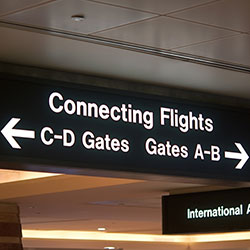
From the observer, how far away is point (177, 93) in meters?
5.18

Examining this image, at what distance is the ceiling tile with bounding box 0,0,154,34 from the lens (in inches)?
149

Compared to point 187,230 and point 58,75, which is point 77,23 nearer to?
point 58,75

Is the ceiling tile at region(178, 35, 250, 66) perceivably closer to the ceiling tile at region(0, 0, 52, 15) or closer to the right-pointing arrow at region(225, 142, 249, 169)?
the right-pointing arrow at region(225, 142, 249, 169)

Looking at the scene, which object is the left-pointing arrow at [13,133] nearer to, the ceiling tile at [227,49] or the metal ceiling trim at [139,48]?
the metal ceiling trim at [139,48]

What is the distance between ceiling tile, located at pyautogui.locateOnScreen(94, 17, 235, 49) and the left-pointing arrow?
68cm

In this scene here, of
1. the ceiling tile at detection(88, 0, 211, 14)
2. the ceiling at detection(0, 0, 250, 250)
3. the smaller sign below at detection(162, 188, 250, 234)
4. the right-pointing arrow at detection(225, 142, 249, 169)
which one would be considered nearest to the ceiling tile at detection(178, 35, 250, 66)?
the ceiling at detection(0, 0, 250, 250)

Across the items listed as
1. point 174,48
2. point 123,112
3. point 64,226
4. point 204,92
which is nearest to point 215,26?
point 174,48

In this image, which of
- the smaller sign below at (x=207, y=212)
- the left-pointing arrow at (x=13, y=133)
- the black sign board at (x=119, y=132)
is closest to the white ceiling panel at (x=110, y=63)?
the black sign board at (x=119, y=132)

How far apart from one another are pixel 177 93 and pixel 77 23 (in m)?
1.32

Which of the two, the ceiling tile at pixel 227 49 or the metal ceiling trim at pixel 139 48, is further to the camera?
the ceiling tile at pixel 227 49

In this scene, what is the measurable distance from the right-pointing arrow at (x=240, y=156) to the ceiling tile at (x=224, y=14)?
127 centimetres

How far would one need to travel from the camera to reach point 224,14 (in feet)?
12.8

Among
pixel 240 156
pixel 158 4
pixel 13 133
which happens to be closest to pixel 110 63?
pixel 13 133

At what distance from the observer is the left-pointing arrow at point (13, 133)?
4.35 meters
